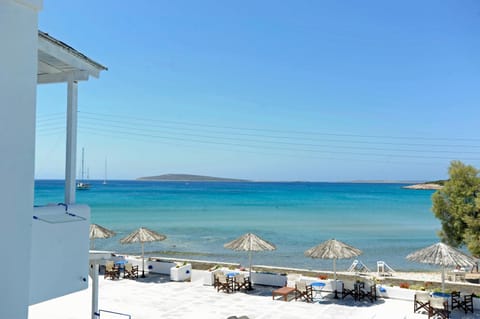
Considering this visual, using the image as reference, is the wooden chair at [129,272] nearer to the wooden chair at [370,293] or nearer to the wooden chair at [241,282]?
the wooden chair at [241,282]

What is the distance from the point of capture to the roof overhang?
5.08 meters

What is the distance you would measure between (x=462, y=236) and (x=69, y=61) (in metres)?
14.0

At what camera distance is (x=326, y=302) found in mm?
12391

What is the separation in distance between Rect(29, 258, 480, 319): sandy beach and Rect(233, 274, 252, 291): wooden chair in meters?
0.32

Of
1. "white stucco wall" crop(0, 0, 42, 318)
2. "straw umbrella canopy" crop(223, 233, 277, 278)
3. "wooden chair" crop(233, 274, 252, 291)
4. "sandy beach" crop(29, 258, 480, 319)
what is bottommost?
"sandy beach" crop(29, 258, 480, 319)

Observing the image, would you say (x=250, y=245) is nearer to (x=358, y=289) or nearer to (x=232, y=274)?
(x=232, y=274)

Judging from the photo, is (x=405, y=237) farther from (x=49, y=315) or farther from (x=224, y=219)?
(x=49, y=315)

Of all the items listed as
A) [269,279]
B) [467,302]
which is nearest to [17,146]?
[269,279]

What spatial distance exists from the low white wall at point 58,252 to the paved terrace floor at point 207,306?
6.14 m

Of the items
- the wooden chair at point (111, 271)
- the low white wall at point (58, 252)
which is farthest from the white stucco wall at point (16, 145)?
the wooden chair at point (111, 271)

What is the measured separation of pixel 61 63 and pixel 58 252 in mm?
2484

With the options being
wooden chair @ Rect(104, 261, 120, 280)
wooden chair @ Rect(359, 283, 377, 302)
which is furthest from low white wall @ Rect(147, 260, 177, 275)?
wooden chair @ Rect(359, 283, 377, 302)

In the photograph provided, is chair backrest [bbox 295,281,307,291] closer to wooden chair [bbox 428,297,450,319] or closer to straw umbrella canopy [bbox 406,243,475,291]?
straw umbrella canopy [bbox 406,243,475,291]

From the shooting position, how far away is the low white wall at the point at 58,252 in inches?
184
